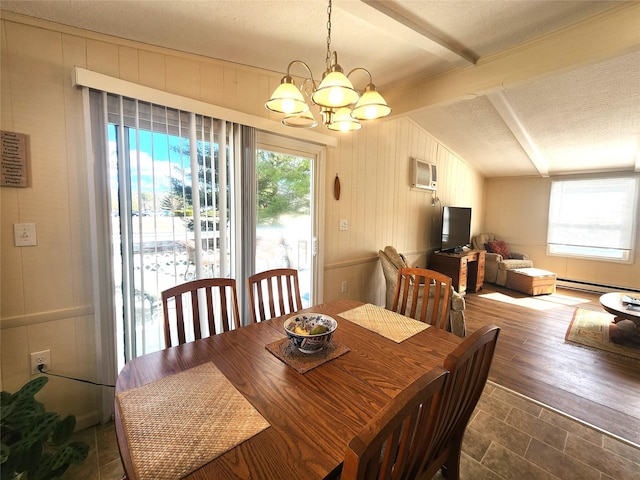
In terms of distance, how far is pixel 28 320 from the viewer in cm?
155

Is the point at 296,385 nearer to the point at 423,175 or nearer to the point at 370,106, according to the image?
the point at 370,106

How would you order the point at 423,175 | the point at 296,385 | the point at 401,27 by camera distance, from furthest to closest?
the point at 423,175, the point at 401,27, the point at 296,385

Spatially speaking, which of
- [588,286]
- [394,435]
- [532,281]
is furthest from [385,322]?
[588,286]

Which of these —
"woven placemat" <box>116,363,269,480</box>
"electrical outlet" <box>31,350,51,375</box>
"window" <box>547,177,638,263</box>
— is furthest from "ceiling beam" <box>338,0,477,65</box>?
"window" <box>547,177,638,263</box>

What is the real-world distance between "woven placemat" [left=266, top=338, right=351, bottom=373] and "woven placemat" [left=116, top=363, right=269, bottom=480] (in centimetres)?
25

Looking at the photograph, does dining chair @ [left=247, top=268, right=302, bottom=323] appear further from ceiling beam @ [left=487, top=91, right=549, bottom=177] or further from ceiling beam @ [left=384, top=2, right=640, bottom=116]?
ceiling beam @ [left=487, top=91, right=549, bottom=177]

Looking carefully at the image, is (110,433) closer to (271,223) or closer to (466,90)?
(271,223)

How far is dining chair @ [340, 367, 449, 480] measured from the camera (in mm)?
501

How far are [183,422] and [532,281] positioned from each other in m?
5.38

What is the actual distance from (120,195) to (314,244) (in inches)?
65.1

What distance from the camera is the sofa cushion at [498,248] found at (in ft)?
18.1

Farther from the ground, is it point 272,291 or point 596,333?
point 272,291

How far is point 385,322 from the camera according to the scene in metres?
1.58

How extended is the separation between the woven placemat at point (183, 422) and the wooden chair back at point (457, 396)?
551mm
